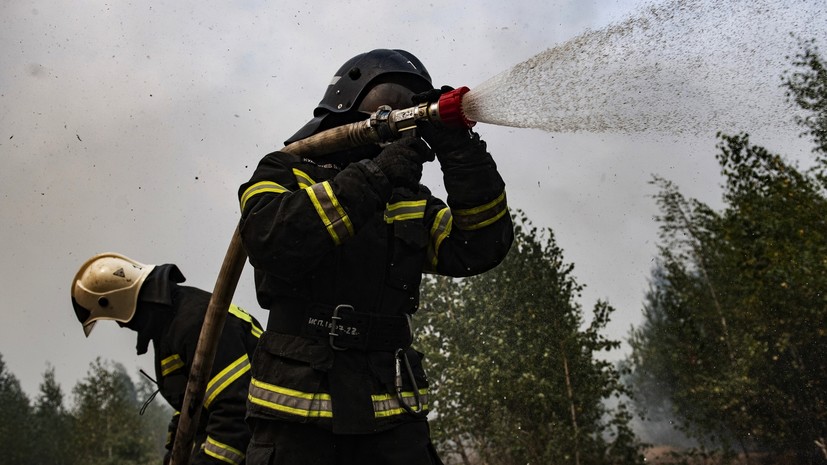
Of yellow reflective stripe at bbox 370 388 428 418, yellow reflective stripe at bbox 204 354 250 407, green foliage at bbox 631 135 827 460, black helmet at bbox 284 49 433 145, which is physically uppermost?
green foliage at bbox 631 135 827 460

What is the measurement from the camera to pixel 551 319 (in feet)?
44.4

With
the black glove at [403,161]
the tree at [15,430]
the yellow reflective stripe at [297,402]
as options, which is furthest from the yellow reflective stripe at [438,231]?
the tree at [15,430]

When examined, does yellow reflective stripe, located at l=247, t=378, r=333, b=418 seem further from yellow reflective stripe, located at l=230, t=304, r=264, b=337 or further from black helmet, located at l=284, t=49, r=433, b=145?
yellow reflective stripe, located at l=230, t=304, r=264, b=337

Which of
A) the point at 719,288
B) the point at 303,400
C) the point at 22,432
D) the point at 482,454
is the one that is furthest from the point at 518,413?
the point at 22,432

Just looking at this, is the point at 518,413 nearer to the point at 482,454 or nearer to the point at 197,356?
the point at 482,454

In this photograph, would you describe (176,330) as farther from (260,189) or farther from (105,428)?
(105,428)

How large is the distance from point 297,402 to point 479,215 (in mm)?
1068

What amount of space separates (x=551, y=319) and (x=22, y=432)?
32.0m

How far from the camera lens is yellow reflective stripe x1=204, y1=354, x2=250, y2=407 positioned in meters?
3.73

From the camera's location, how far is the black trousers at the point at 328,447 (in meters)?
2.45

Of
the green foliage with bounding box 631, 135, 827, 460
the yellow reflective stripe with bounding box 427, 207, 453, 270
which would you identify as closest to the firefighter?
the yellow reflective stripe with bounding box 427, 207, 453, 270

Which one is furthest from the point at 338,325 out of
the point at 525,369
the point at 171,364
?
the point at 525,369

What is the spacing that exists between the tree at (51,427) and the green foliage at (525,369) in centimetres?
2901

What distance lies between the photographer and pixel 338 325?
2.57 m
